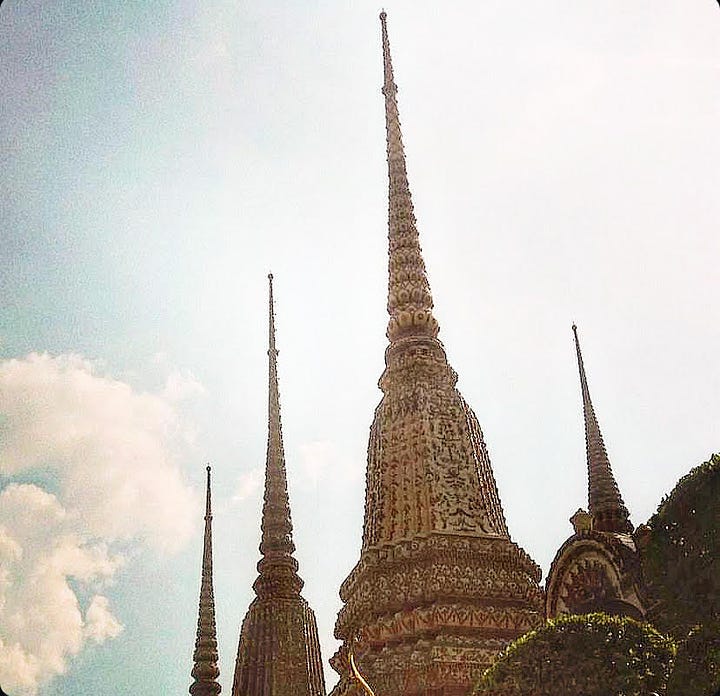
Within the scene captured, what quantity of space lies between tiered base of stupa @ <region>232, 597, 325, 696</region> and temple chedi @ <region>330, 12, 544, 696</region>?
6127 mm

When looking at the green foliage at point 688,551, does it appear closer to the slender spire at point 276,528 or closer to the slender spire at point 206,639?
the slender spire at point 276,528

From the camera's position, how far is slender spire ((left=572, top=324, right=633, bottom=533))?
58.9ft

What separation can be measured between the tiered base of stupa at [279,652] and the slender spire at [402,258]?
25.7ft

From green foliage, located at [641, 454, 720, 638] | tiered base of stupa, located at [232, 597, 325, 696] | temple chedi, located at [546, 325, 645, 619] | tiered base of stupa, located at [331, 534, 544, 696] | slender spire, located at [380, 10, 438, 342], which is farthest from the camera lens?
tiered base of stupa, located at [232, 597, 325, 696]

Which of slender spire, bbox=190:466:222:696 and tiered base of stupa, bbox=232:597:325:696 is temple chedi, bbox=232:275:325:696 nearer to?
tiered base of stupa, bbox=232:597:325:696

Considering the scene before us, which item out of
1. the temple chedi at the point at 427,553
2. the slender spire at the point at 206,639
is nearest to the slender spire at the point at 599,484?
the temple chedi at the point at 427,553

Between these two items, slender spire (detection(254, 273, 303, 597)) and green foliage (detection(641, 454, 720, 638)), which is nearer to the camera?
green foliage (detection(641, 454, 720, 638))

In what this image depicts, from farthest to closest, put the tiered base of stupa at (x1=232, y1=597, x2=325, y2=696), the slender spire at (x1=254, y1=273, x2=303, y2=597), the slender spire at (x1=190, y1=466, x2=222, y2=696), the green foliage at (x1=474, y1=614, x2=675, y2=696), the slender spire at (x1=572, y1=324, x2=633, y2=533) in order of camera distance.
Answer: the slender spire at (x1=190, y1=466, x2=222, y2=696), the slender spire at (x1=254, y1=273, x2=303, y2=597), the tiered base of stupa at (x1=232, y1=597, x2=325, y2=696), the slender spire at (x1=572, y1=324, x2=633, y2=533), the green foliage at (x1=474, y1=614, x2=675, y2=696)

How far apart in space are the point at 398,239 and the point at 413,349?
2.08m

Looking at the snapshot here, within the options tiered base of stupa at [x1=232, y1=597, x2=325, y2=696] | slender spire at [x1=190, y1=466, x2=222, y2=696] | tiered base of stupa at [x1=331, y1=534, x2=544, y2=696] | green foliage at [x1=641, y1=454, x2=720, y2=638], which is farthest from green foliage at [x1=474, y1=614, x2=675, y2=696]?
slender spire at [x1=190, y1=466, x2=222, y2=696]

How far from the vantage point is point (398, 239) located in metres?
15.7

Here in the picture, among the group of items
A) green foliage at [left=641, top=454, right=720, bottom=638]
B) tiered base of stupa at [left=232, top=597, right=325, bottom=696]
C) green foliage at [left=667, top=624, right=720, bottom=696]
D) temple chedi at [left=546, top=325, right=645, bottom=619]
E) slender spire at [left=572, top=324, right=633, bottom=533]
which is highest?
slender spire at [left=572, top=324, right=633, bottom=533]

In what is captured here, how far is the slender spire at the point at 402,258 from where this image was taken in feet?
49.0

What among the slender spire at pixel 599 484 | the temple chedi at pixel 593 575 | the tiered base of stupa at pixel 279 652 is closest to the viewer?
the temple chedi at pixel 593 575
